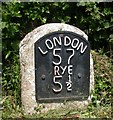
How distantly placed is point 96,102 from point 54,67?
2.27ft

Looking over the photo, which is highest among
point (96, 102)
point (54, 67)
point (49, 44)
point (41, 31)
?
point (41, 31)

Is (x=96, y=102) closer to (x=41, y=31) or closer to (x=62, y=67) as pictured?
(x=62, y=67)

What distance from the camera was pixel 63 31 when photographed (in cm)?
459

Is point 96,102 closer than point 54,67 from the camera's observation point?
No

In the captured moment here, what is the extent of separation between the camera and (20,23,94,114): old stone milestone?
14.8 feet

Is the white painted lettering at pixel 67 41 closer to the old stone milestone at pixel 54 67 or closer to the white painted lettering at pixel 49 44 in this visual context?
the old stone milestone at pixel 54 67

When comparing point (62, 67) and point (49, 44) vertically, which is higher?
point (49, 44)

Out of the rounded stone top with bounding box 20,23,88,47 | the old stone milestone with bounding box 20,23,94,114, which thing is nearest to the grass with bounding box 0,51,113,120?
the old stone milestone with bounding box 20,23,94,114

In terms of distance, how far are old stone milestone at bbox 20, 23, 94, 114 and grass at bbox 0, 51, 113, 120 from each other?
102mm

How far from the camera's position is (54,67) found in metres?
4.56

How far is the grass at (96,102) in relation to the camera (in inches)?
176

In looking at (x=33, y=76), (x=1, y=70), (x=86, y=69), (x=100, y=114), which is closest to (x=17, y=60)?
(x=1, y=70)

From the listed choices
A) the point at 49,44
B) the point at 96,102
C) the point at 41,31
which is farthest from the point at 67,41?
the point at 96,102

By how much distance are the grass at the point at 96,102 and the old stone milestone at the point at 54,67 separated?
102 mm
